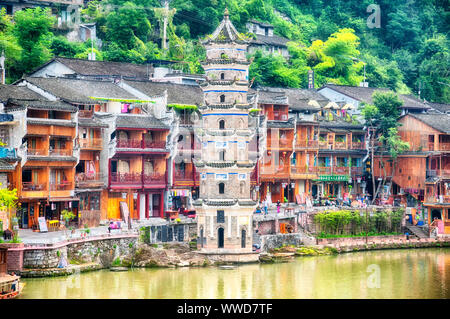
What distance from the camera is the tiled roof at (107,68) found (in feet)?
272

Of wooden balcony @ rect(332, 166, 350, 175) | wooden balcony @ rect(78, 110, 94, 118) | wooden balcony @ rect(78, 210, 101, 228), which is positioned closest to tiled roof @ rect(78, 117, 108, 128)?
wooden balcony @ rect(78, 110, 94, 118)

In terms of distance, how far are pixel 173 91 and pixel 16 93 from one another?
1659 cm

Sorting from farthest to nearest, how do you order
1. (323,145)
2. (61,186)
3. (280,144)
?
(323,145)
(280,144)
(61,186)

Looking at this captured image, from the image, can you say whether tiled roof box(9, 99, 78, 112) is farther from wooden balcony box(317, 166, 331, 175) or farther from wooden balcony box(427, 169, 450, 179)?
wooden balcony box(427, 169, 450, 179)

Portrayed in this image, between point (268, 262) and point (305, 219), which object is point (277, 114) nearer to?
point (305, 219)

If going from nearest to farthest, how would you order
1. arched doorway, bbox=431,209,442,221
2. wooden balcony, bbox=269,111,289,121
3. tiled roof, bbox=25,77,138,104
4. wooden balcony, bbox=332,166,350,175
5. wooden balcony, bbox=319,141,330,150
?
tiled roof, bbox=25,77,138,104 < arched doorway, bbox=431,209,442,221 < wooden balcony, bbox=269,111,289,121 < wooden balcony, bbox=319,141,330,150 < wooden balcony, bbox=332,166,350,175

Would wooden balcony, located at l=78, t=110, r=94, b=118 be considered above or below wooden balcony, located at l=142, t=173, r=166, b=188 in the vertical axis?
above

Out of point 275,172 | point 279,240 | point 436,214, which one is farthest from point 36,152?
point 436,214

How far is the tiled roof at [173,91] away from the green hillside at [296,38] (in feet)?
35.0

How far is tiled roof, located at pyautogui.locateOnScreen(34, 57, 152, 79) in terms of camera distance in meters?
83.0

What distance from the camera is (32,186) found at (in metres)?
67.8

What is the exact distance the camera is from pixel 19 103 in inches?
2660

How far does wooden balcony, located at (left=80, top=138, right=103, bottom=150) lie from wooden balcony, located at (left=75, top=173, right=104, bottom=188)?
1.95m

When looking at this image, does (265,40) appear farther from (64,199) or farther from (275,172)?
(64,199)
